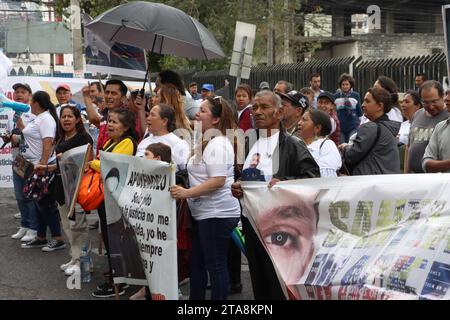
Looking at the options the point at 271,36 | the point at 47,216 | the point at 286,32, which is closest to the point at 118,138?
the point at 47,216

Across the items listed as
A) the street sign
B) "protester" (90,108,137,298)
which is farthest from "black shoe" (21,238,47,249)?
the street sign

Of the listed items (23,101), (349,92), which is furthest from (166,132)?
(349,92)

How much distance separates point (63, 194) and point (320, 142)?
114 inches

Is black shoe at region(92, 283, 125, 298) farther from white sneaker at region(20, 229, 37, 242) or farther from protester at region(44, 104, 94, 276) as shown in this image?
white sneaker at region(20, 229, 37, 242)

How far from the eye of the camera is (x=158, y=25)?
745 cm

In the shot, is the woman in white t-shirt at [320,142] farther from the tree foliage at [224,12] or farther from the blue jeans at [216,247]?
the tree foliage at [224,12]

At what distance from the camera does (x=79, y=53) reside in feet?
74.5

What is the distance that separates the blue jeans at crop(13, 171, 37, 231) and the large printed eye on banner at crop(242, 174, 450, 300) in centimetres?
475

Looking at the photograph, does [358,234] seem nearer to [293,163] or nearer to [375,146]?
→ [293,163]

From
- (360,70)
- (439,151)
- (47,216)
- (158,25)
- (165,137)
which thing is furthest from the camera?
(360,70)

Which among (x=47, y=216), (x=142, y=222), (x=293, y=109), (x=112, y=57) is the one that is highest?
(x=112, y=57)

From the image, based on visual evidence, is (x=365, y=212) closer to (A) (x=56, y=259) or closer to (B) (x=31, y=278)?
(B) (x=31, y=278)

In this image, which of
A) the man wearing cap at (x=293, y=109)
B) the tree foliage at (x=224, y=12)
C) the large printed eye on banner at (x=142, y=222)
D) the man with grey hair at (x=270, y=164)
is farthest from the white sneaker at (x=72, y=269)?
the tree foliage at (x=224, y=12)

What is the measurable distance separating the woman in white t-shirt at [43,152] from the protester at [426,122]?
401 centimetres
